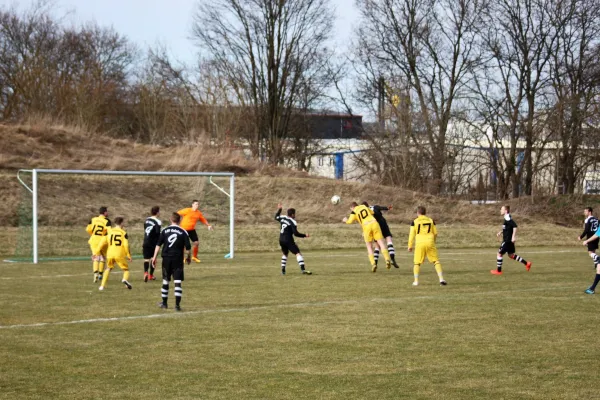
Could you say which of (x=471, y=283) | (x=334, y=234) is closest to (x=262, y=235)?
(x=334, y=234)

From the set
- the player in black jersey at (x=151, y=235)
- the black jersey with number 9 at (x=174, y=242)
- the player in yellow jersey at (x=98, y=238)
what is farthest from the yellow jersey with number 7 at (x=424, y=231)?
the player in yellow jersey at (x=98, y=238)

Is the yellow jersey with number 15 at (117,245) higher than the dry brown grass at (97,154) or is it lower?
lower

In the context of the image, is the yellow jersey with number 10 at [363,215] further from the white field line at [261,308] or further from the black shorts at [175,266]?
the black shorts at [175,266]

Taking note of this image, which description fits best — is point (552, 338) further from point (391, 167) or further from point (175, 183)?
point (391, 167)

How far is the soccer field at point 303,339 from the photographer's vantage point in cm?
904

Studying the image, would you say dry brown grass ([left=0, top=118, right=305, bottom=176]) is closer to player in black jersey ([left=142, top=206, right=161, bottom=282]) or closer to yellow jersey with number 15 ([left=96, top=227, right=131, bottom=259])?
player in black jersey ([left=142, top=206, right=161, bottom=282])

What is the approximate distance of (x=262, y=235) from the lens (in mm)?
37094

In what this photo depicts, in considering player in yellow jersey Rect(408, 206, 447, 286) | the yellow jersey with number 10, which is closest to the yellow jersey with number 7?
player in yellow jersey Rect(408, 206, 447, 286)

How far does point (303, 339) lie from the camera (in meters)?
12.0

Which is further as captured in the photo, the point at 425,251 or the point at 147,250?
the point at 147,250

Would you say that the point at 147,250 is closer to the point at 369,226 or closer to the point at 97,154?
the point at 369,226

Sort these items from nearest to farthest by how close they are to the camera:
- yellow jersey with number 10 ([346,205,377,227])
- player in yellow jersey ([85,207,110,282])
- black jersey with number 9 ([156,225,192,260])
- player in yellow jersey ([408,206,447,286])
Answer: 1. black jersey with number 9 ([156,225,192,260])
2. player in yellow jersey ([408,206,447,286])
3. player in yellow jersey ([85,207,110,282])
4. yellow jersey with number 10 ([346,205,377,227])

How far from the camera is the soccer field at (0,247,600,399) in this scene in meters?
9.04

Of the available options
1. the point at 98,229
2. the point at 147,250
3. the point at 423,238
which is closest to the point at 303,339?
the point at 423,238
